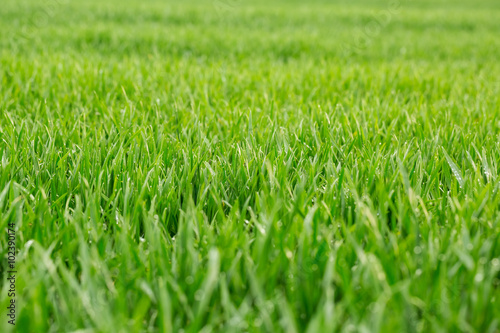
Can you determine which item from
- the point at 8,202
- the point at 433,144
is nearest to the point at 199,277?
the point at 8,202

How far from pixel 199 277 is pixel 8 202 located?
59 cm

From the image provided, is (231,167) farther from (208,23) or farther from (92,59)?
(208,23)

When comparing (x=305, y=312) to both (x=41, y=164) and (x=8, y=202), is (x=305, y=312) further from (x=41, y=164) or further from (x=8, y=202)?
(x=41, y=164)

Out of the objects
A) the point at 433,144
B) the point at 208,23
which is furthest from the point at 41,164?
the point at 208,23

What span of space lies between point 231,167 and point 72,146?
0.58 metres

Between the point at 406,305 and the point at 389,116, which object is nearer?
the point at 406,305

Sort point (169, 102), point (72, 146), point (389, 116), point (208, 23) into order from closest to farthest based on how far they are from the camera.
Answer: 1. point (72, 146)
2. point (389, 116)
3. point (169, 102)
4. point (208, 23)

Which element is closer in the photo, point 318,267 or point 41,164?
point 318,267

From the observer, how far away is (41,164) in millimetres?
1394

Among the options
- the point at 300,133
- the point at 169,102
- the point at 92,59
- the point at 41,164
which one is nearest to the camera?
the point at 41,164

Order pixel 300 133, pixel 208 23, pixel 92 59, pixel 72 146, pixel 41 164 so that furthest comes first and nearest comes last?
pixel 208 23 → pixel 92 59 → pixel 300 133 → pixel 72 146 → pixel 41 164

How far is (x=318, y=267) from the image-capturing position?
0.89 metres

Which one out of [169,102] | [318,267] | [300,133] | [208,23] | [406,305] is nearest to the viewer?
[406,305]

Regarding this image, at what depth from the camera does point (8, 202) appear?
3.67ft
